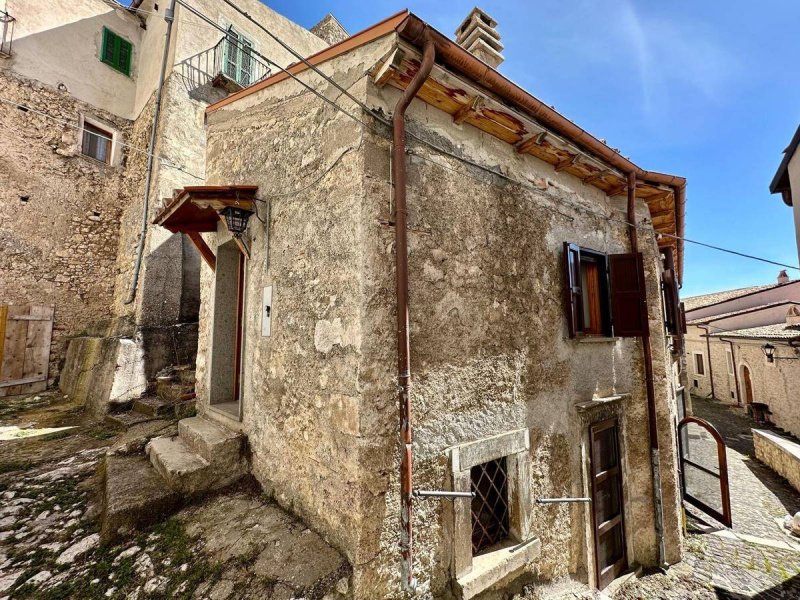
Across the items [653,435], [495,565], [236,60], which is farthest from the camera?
[236,60]

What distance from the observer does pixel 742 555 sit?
231 inches

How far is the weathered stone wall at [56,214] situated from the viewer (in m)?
7.64

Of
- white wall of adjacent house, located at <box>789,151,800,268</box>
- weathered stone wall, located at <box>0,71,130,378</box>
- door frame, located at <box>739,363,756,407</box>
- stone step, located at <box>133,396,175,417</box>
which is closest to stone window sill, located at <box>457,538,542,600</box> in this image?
stone step, located at <box>133,396,175,417</box>

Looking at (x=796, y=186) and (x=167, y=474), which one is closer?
(x=167, y=474)

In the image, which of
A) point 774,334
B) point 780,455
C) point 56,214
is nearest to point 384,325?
point 56,214

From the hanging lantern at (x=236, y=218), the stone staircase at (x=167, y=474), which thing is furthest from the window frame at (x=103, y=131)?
the stone staircase at (x=167, y=474)

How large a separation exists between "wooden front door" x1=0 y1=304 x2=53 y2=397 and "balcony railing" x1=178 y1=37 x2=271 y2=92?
653cm

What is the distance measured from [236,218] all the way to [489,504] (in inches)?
165

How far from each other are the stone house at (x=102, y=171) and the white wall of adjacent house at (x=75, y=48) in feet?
0.08

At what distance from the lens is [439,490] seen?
304cm

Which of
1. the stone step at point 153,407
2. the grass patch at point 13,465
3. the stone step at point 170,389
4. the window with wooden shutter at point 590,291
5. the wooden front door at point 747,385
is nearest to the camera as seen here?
the grass patch at point 13,465

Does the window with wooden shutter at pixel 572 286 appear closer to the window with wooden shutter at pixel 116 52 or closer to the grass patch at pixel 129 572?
the grass patch at pixel 129 572

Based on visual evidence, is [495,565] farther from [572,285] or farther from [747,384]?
[747,384]

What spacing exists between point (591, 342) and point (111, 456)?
6345 millimetres
